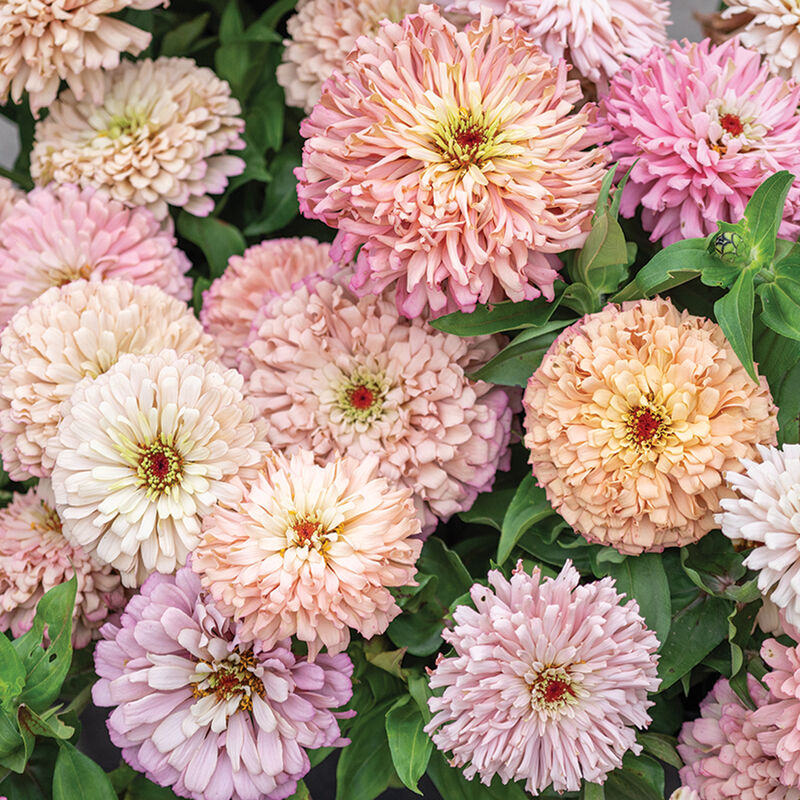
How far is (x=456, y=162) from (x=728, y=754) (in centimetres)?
38

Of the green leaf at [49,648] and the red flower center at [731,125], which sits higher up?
the red flower center at [731,125]

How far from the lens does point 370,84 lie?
1.77ft

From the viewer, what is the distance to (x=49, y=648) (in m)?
0.56

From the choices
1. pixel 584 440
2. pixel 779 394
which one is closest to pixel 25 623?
pixel 584 440

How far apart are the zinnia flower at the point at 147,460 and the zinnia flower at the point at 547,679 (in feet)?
0.57

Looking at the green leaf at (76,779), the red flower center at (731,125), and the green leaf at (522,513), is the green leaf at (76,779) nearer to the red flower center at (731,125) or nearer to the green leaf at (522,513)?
the green leaf at (522,513)

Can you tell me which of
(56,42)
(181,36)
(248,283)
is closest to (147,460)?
(248,283)

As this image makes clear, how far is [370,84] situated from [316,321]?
169mm

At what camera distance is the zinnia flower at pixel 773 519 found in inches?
18.5

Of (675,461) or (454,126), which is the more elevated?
(454,126)

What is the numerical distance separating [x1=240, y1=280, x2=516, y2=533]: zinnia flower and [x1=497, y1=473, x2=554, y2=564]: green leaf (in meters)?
0.03

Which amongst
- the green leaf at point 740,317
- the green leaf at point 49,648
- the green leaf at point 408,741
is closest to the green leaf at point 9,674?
the green leaf at point 49,648

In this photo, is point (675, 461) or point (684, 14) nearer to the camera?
point (675, 461)

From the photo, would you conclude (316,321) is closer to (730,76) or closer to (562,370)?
(562,370)
